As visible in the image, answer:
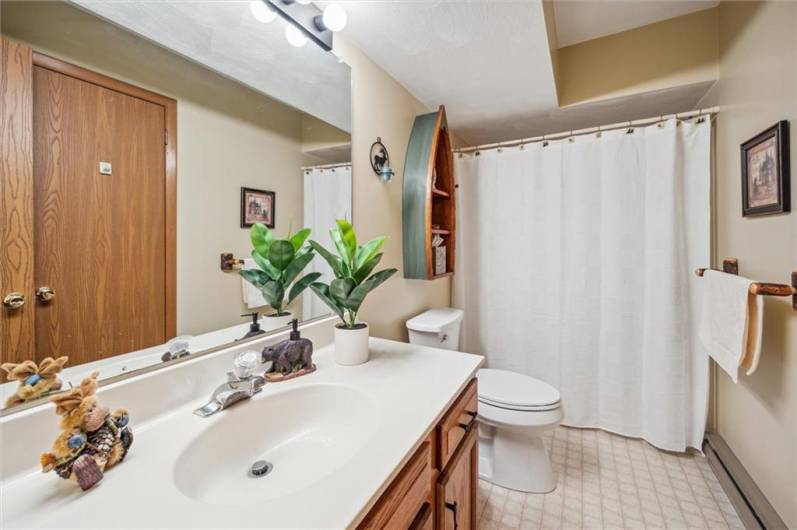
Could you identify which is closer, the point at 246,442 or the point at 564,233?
the point at 246,442

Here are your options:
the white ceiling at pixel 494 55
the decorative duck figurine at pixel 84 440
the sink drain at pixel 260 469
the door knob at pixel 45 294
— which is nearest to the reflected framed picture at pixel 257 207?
the door knob at pixel 45 294

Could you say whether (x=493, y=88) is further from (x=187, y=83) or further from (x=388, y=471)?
(x=388, y=471)

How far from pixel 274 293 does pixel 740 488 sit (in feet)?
7.07

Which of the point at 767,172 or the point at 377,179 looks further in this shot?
the point at 377,179

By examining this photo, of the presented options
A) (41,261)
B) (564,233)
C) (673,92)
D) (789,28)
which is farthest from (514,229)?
(41,261)

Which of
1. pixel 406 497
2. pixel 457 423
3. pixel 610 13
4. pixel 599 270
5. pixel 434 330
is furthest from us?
pixel 599 270

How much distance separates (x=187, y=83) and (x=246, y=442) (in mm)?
927

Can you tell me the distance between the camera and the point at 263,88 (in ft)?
3.44

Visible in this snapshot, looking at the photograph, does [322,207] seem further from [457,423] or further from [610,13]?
[610,13]

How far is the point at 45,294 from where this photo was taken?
2.03 ft

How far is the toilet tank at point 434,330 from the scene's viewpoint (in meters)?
1.71

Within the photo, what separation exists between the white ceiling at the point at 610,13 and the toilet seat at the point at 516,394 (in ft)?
6.64

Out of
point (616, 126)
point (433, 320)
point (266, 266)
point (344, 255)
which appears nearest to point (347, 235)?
point (344, 255)

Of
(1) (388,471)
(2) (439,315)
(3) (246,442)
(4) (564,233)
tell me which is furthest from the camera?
(4) (564,233)
